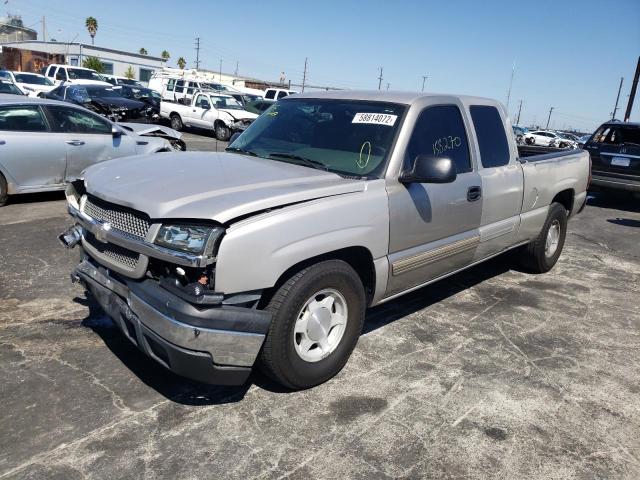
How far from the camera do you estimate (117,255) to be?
3.12m

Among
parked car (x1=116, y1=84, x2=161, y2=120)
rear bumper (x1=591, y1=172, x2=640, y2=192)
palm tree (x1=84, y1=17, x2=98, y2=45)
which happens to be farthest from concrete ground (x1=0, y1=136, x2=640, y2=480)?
palm tree (x1=84, y1=17, x2=98, y2=45)

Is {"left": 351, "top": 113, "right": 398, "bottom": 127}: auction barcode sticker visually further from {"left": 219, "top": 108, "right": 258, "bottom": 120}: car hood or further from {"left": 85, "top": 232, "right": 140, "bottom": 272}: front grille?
{"left": 219, "top": 108, "right": 258, "bottom": 120}: car hood

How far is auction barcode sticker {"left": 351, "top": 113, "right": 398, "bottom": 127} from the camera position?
3.83 metres

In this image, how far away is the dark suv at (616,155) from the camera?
409 inches

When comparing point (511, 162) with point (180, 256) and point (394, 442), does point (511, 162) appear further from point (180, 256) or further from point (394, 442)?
point (180, 256)

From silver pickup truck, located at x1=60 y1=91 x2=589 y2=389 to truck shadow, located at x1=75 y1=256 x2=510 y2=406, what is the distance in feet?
1.24

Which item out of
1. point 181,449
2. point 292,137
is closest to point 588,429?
point 181,449

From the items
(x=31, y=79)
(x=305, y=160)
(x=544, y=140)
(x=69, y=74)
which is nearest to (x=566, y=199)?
(x=305, y=160)

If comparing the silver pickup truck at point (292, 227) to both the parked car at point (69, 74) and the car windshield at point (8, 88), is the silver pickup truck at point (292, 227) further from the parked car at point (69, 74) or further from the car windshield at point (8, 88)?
the parked car at point (69, 74)

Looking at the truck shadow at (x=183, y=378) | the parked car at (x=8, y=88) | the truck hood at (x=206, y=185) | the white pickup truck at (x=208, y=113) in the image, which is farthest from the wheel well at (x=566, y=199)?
the parked car at (x=8, y=88)

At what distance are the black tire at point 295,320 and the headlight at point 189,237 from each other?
0.50 meters

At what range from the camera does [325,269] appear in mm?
3121

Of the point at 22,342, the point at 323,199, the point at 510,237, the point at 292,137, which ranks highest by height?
the point at 292,137

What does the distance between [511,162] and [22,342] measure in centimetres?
425
